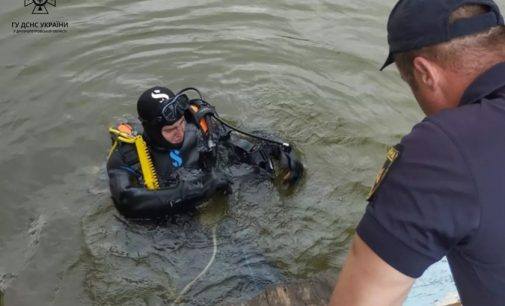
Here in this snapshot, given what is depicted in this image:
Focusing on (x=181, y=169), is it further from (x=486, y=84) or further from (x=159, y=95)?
(x=486, y=84)

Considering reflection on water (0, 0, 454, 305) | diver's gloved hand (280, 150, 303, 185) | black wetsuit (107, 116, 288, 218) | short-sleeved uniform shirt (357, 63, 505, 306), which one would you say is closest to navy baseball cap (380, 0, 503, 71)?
short-sleeved uniform shirt (357, 63, 505, 306)

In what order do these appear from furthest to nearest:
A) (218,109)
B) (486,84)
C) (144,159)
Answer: (218,109) → (144,159) → (486,84)

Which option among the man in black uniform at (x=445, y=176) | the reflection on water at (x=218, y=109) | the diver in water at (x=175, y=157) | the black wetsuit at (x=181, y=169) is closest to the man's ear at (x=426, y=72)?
the man in black uniform at (x=445, y=176)

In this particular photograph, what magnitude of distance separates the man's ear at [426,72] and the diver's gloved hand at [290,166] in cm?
282

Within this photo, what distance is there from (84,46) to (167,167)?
125 inches

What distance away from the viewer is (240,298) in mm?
3805

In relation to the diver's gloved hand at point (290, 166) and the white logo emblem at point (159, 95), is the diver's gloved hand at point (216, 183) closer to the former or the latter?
the diver's gloved hand at point (290, 166)

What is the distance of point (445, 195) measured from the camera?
4.64 ft

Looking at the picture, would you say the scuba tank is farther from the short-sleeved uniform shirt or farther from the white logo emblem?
the short-sleeved uniform shirt

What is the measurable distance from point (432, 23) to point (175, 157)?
10.3 feet

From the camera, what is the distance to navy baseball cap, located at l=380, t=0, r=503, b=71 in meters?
1.68

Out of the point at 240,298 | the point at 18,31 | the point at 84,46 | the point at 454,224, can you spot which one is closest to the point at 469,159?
the point at 454,224

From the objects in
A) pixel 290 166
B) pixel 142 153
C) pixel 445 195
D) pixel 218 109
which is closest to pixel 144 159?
pixel 142 153

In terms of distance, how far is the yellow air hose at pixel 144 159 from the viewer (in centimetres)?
429
